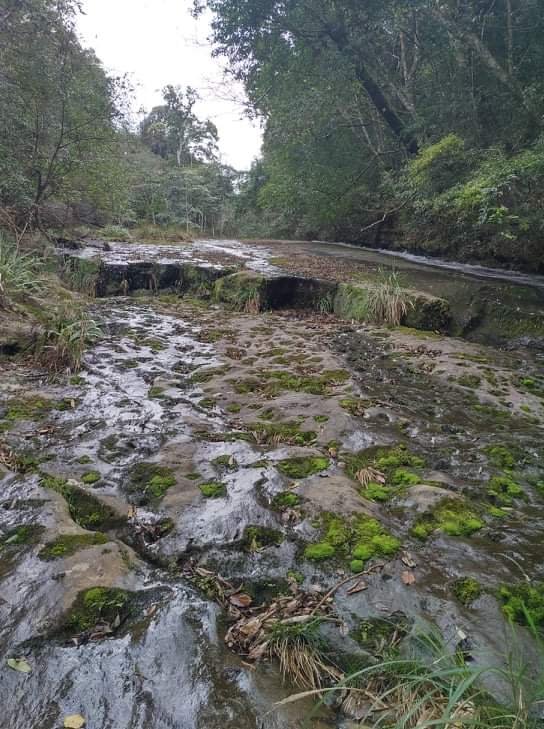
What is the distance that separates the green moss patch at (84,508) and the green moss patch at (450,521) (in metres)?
1.91

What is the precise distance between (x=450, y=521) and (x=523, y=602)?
25.0 inches

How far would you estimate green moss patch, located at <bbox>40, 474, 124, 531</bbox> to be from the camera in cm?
280

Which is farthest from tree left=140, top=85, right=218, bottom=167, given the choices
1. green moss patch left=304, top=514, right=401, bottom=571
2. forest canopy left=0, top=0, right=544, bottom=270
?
green moss patch left=304, top=514, right=401, bottom=571

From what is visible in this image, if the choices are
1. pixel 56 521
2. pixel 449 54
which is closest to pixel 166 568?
pixel 56 521

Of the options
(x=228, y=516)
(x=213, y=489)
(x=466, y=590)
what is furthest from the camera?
(x=213, y=489)

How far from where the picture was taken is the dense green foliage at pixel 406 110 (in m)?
9.79

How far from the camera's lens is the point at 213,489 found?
10.3ft

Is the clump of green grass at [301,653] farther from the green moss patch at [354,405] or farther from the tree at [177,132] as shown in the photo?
the tree at [177,132]

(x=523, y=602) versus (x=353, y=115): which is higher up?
(x=353, y=115)

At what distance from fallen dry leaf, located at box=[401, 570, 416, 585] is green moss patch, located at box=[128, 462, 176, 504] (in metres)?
1.66

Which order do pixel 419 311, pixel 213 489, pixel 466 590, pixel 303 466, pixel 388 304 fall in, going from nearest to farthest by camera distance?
pixel 466 590 < pixel 213 489 < pixel 303 466 < pixel 419 311 < pixel 388 304

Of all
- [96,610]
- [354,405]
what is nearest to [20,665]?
[96,610]

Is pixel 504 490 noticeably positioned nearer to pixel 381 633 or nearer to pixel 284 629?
pixel 381 633

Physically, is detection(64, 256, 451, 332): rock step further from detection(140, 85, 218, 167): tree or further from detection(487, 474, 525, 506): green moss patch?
detection(140, 85, 218, 167): tree
